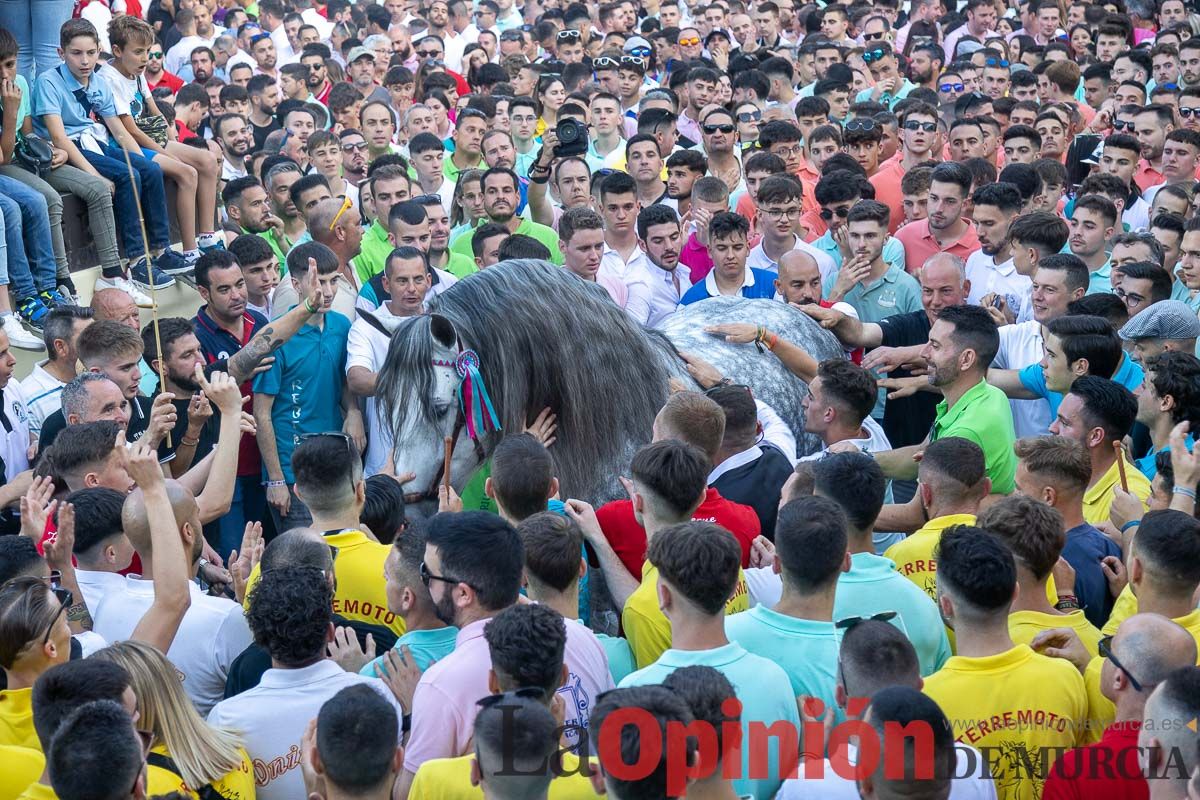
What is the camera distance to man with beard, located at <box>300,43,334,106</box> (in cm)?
1454

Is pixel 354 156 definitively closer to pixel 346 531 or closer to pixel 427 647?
pixel 346 531

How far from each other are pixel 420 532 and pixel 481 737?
47.5 inches

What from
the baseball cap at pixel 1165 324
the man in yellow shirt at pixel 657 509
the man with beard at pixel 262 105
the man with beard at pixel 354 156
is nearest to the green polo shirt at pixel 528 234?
the man with beard at pixel 354 156

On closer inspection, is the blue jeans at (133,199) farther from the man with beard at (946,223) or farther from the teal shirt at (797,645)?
the teal shirt at (797,645)

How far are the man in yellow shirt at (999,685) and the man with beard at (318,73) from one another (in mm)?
11896

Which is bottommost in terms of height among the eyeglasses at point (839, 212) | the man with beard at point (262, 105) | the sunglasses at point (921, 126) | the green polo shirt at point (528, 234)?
the green polo shirt at point (528, 234)

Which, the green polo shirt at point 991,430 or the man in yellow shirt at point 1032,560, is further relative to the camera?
the green polo shirt at point 991,430

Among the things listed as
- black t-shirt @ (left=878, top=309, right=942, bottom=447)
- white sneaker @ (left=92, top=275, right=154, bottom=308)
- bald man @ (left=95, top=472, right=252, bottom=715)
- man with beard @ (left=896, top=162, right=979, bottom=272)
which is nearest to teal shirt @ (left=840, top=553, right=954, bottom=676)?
bald man @ (left=95, top=472, right=252, bottom=715)

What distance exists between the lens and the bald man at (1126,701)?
3.38 m

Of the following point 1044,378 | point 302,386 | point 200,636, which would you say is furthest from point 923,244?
point 200,636

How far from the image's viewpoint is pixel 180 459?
6805 millimetres

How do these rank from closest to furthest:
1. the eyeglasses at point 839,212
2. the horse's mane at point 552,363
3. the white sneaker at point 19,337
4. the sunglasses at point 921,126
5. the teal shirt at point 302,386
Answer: the horse's mane at point 552,363, the teal shirt at point 302,386, the white sneaker at point 19,337, the eyeglasses at point 839,212, the sunglasses at point 921,126

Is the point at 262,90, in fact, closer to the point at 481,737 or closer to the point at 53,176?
the point at 53,176

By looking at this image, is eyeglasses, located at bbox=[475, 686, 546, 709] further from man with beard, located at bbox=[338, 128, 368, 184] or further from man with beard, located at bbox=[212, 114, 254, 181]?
man with beard, located at bbox=[212, 114, 254, 181]
